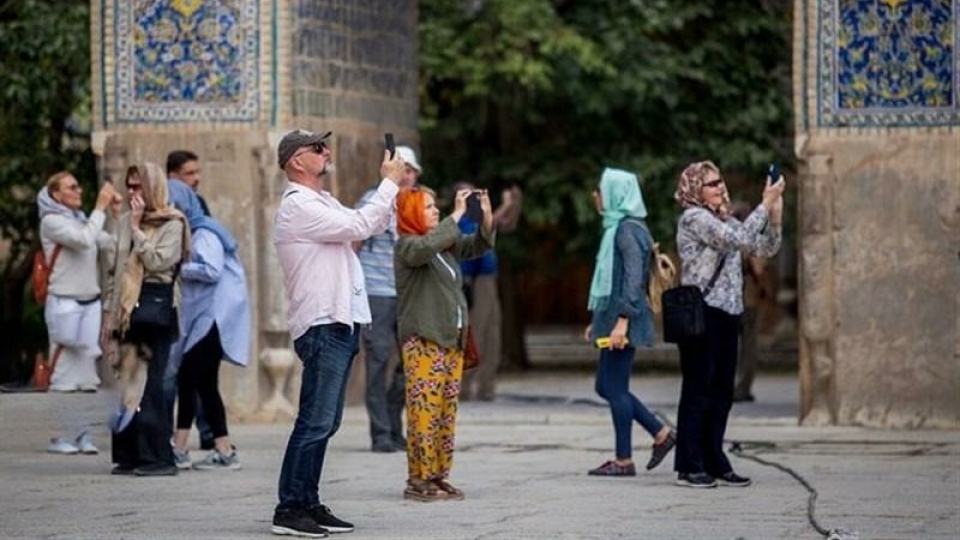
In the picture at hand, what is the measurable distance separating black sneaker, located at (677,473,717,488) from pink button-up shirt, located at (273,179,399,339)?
300 centimetres

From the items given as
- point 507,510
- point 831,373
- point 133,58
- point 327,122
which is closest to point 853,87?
point 831,373

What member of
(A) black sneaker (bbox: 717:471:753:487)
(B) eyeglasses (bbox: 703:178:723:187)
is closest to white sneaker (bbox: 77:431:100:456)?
(A) black sneaker (bbox: 717:471:753:487)

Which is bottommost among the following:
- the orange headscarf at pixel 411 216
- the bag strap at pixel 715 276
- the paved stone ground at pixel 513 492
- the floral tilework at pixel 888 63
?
the paved stone ground at pixel 513 492

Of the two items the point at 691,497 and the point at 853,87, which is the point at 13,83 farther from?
the point at 691,497

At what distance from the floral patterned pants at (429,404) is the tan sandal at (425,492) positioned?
31 mm

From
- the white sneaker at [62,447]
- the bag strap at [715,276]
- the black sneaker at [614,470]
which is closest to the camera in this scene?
the bag strap at [715,276]

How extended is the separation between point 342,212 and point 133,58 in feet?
26.8

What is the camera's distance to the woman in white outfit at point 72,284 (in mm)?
16812

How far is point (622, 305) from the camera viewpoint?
587 inches

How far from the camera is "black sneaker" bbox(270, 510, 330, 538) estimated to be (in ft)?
39.4

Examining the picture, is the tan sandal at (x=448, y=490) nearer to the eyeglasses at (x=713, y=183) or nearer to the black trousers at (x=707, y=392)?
the black trousers at (x=707, y=392)

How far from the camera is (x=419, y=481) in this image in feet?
44.9

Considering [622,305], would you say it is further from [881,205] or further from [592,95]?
[592,95]

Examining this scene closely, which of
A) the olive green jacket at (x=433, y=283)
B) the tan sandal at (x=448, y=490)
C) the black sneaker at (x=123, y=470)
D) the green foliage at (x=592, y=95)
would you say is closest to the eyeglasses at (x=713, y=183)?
the olive green jacket at (x=433, y=283)
